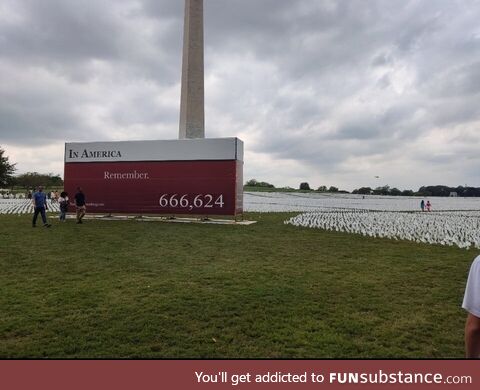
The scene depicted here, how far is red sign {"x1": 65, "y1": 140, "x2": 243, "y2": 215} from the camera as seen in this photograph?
19750 millimetres

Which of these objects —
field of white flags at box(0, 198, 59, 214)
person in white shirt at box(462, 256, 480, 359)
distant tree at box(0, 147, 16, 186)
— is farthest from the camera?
distant tree at box(0, 147, 16, 186)

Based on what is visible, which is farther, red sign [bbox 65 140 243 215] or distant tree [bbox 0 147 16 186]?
distant tree [bbox 0 147 16 186]

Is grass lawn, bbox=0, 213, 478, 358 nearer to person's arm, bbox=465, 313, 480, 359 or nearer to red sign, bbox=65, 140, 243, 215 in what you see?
person's arm, bbox=465, 313, 480, 359

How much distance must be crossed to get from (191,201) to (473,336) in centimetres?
1829

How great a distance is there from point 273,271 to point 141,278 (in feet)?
9.02

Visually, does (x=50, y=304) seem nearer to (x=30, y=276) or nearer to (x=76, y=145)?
(x=30, y=276)

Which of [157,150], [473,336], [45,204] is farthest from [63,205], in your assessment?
[473,336]

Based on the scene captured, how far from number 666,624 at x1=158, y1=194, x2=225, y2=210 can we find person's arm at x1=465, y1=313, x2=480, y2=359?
1754cm

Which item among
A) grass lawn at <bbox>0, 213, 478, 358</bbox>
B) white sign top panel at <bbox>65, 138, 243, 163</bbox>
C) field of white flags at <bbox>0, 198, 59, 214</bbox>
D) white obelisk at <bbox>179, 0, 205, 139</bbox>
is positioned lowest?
grass lawn at <bbox>0, 213, 478, 358</bbox>

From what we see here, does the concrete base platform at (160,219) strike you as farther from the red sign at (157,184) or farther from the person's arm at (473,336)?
the person's arm at (473,336)

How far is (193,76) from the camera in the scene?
24625 mm

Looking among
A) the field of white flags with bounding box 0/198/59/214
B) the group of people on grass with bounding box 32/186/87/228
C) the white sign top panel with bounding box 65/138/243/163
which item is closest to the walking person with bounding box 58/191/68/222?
the group of people on grass with bounding box 32/186/87/228
